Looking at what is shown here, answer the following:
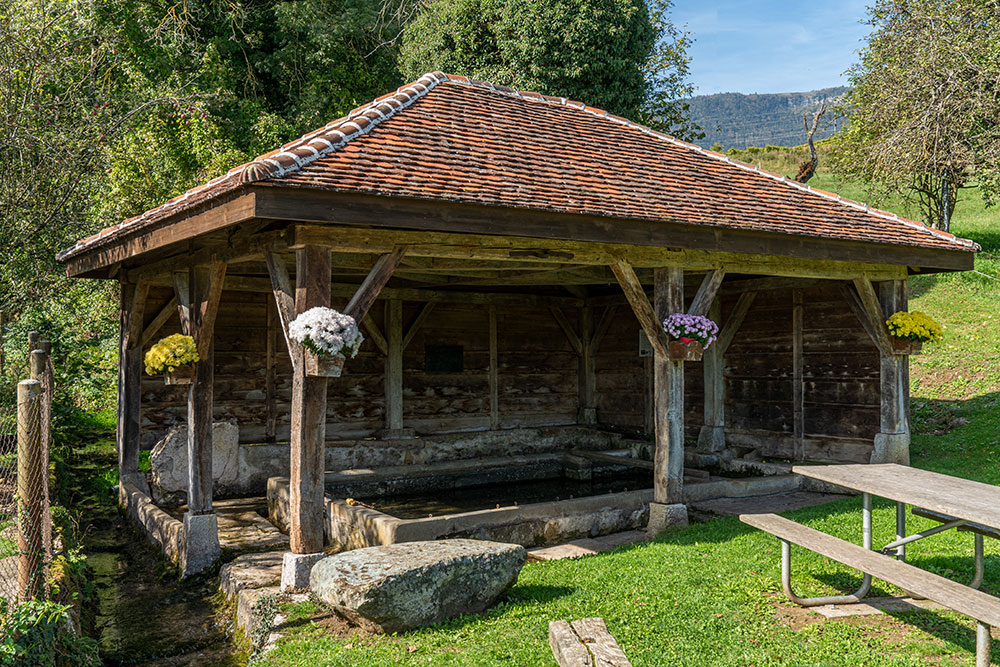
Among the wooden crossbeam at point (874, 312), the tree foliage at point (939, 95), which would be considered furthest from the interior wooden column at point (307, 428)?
the tree foliage at point (939, 95)

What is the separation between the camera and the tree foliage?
13.9 meters

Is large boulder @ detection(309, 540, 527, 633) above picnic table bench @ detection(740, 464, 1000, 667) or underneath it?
underneath

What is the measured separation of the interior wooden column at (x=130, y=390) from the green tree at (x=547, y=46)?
32.5ft

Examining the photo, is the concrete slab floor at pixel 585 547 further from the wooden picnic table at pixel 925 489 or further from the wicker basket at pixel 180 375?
the wicker basket at pixel 180 375

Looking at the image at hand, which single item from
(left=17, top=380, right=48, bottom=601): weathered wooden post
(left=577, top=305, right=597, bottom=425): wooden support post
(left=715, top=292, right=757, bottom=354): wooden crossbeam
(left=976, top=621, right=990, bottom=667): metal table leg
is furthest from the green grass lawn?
(left=577, top=305, right=597, bottom=425): wooden support post

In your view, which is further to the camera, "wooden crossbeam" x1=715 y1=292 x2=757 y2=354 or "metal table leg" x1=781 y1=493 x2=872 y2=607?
"wooden crossbeam" x1=715 y1=292 x2=757 y2=354

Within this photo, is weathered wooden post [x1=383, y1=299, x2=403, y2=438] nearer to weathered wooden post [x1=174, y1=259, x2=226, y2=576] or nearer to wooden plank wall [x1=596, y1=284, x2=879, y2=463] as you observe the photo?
wooden plank wall [x1=596, y1=284, x2=879, y2=463]

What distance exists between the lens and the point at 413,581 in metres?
4.42

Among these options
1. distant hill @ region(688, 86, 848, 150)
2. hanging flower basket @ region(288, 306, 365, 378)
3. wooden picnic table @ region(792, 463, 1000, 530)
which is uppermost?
distant hill @ region(688, 86, 848, 150)

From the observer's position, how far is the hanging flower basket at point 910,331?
8305mm

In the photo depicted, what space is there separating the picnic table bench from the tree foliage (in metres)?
11.4

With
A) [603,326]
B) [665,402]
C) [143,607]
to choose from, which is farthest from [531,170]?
[603,326]

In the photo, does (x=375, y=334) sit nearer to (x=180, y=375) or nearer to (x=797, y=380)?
(x=180, y=375)

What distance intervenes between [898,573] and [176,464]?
25.6 feet
